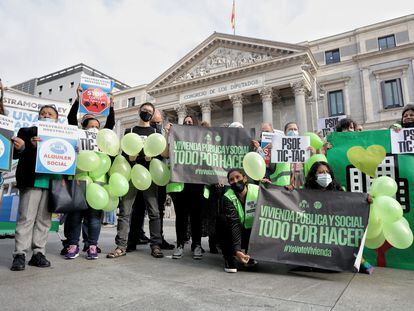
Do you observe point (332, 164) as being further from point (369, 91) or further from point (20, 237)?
point (369, 91)

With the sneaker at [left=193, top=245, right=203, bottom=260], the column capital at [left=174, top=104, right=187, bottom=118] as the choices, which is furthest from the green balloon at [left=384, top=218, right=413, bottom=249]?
the column capital at [left=174, top=104, right=187, bottom=118]

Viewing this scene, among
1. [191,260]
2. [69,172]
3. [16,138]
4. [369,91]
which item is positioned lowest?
[191,260]

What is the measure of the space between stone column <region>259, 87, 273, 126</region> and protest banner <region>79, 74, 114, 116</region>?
22623mm

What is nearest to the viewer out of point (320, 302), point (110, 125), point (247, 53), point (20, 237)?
point (320, 302)

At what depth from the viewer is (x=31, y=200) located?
393 centimetres

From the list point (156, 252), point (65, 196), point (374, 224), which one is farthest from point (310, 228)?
point (65, 196)

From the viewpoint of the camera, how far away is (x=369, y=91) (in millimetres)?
26750

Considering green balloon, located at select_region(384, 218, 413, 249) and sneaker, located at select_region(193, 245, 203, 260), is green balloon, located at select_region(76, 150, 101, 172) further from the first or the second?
green balloon, located at select_region(384, 218, 413, 249)

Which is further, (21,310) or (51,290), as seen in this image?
(51,290)

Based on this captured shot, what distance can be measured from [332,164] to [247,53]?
92.1 feet

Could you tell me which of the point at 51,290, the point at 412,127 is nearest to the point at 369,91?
the point at 412,127

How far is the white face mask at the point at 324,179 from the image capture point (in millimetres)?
3881

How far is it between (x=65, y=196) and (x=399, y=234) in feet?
12.6

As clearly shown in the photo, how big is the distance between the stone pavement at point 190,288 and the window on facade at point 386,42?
27980 mm
